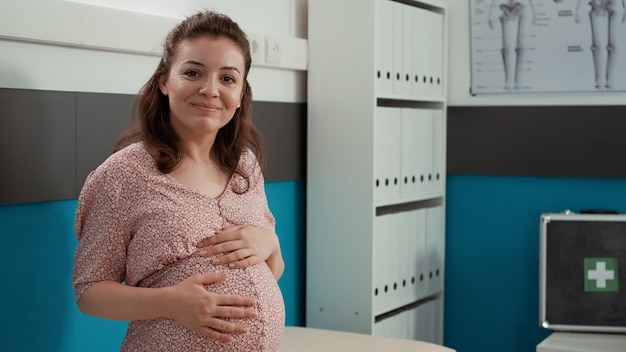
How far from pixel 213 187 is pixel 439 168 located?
5.67 feet

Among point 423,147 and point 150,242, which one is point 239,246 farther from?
point 423,147

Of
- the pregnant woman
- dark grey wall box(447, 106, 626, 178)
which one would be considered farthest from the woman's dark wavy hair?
dark grey wall box(447, 106, 626, 178)

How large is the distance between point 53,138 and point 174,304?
65cm

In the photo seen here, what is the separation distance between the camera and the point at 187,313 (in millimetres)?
1843

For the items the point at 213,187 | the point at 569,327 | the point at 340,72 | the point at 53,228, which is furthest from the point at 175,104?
the point at 569,327

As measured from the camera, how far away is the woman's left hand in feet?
6.35

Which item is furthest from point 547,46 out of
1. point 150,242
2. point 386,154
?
point 150,242

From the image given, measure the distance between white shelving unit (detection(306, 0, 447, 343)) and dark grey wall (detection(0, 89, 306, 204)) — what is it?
0.91 m

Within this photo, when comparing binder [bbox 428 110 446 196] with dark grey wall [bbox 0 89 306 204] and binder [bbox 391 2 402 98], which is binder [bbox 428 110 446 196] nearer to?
binder [bbox 391 2 402 98]

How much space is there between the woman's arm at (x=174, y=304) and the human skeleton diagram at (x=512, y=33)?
77.8 inches

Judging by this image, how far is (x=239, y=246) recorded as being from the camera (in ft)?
6.47

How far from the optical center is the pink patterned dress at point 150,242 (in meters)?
1.88

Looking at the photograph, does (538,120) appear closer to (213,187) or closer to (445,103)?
(445,103)

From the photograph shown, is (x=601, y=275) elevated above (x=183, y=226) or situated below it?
below
